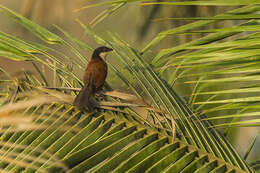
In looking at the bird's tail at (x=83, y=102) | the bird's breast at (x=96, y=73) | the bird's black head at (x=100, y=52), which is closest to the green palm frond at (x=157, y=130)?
the bird's tail at (x=83, y=102)

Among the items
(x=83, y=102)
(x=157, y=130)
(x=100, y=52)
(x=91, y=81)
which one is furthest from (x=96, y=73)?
(x=157, y=130)

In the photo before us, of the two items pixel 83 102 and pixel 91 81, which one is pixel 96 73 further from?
pixel 83 102

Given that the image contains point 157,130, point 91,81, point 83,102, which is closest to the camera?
point 157,130

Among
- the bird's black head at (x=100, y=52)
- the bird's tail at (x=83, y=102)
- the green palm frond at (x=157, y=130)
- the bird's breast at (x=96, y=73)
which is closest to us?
the green palm frond at (x=157, y=130)

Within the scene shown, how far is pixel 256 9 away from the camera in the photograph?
763 mm

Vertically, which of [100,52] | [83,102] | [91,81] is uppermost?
[100,52]

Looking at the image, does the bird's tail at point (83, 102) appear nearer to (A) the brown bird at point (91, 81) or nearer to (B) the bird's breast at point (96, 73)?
(A) the brown bird at point (91, 81)

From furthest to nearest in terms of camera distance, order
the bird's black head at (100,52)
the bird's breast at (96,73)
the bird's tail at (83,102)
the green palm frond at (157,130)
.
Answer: the bird's black head at (100,52), the bird's breast at (96,73), the bird's tail at (83,102), the green palm frond at (157,130)

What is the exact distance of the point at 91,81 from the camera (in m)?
1.28

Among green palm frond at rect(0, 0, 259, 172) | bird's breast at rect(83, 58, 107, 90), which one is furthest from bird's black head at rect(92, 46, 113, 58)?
green palm frond at rect(0, 0, 259, 172)

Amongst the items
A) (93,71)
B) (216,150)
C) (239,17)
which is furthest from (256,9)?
(93,71)

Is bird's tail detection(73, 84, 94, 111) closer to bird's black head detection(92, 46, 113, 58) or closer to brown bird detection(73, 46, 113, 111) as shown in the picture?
brown bird detection(73, 46, 113, 111)

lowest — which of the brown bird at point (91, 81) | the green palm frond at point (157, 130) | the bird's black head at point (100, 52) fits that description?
the green palm frond at point (157, 130)

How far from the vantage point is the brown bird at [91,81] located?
3.21 feet
